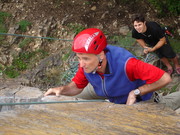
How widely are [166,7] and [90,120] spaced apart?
284 inches

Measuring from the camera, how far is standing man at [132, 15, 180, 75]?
5.01 m

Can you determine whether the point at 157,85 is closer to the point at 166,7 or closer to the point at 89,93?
the point at 89,93

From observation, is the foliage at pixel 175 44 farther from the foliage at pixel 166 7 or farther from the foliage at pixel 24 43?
the foliage at pixel 24 43

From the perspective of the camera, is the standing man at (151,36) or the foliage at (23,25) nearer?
the standing man at (151,36)

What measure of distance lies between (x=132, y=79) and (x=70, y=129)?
1.07m

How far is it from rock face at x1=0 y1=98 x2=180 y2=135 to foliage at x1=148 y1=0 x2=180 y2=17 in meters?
6.30

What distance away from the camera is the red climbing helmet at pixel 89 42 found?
2416 millimetres

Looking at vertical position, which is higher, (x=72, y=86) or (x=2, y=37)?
(x=2, y=37)

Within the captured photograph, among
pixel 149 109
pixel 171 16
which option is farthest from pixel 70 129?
pixel 171 16

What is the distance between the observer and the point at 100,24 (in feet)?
27.5

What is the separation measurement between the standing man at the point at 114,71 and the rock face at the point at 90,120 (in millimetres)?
237

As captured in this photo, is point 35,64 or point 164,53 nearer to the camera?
point 164,53

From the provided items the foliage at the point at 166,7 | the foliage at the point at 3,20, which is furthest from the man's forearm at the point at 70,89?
the foliage at the point at 166,7

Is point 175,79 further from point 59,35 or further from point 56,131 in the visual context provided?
point 56,131
